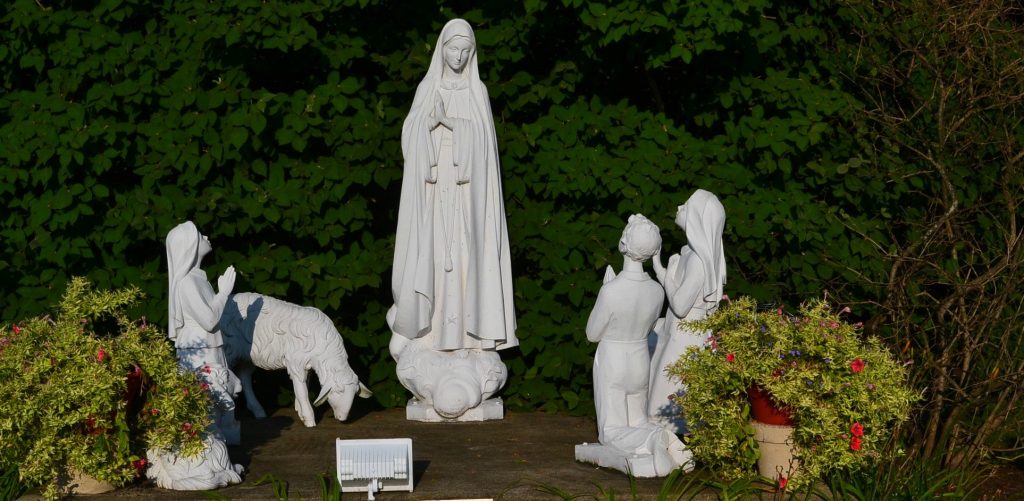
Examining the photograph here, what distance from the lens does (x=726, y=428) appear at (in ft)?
20.6

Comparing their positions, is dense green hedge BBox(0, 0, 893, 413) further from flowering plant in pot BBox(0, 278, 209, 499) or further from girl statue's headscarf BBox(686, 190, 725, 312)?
flowering plant in pot BBox(0, 278, 209, 499)

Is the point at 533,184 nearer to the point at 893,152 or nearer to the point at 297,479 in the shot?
the point at 893,152

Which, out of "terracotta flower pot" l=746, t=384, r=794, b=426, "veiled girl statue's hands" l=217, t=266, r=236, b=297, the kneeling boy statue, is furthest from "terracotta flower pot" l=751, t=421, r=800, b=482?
"veiled girl statue's hands" l=217, t=266, r=236, b=297

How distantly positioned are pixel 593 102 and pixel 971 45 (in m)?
2.50

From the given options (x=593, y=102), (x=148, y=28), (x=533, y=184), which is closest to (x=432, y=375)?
(x=533, y=184)

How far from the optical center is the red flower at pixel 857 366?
242 inches

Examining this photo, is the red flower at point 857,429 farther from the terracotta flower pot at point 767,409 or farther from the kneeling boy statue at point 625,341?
the kneeling boy statue at point 625,341

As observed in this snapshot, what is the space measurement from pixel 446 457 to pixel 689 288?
1558 mm

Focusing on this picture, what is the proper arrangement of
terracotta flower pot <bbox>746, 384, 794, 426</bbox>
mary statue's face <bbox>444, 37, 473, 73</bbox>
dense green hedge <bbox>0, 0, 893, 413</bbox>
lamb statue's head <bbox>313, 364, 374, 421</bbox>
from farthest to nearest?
dense green hedge <bbox>0, 0, 893, 413</bbox>
mary statue's face <bbox>444, 37, 473, 73</bbox>
lamb statue's head <bbox>313, 364, 374, 421</bbox>
terracotta flower pot <bbox>746, 384, 794, 426</bbox>

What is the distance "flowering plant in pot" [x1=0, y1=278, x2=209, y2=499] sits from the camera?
19.6 feet

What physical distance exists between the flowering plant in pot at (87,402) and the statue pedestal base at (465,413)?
2122mm

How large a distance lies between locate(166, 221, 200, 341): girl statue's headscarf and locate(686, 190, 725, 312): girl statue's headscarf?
262cm

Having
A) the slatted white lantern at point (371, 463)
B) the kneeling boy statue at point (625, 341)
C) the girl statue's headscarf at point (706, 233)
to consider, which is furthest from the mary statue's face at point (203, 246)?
Answer: the girl statue's headscarf at point (706, 233)

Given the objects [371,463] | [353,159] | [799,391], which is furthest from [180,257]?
[799,391]
